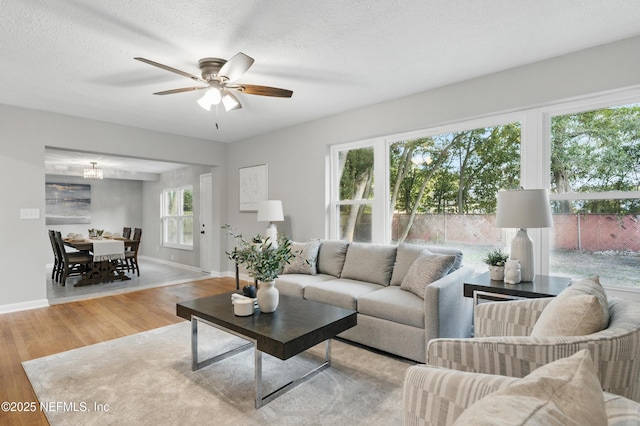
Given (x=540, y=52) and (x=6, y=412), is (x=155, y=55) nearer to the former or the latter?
(x=6, y=412)

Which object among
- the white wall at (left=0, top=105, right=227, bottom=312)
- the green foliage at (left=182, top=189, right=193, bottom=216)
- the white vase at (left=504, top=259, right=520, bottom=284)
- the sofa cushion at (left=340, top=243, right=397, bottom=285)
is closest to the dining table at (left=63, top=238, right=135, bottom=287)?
the white wall at (left=0, top=105, right=227, bottom=312)

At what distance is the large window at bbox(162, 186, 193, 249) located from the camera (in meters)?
7.72

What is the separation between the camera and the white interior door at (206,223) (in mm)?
6762

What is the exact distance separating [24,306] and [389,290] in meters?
4.51

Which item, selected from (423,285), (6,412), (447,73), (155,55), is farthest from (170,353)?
(447,73)

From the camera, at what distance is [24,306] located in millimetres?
4172

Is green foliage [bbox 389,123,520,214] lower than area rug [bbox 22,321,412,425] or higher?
higher

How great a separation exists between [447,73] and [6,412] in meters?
4.24

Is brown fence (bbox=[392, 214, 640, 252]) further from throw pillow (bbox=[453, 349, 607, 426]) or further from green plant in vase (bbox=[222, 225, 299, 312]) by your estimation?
throw pillow (bbox=[453, 349, 607, 426])

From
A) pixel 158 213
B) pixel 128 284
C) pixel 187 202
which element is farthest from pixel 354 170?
pixel 158 213

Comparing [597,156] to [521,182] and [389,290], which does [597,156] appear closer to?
[521,182]

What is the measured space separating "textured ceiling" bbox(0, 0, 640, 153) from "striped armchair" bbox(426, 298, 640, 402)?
204 cm

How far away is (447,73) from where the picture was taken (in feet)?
10.6

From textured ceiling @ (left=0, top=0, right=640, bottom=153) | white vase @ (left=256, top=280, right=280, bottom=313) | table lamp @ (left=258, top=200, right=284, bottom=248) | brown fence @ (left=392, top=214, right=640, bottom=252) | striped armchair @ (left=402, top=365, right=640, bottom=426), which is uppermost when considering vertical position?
textured ceiling @ (left=0, top=0, right=640, bottom=153)
